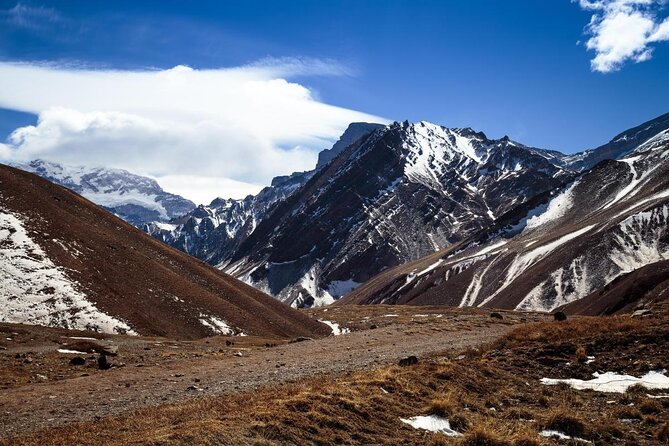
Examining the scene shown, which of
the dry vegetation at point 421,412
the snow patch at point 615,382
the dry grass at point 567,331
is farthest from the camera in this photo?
the dry grass at point 567,331

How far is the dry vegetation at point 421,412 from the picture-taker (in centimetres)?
1304

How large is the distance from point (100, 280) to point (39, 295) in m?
7.62

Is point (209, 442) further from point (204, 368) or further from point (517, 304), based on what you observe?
point (517, 304)

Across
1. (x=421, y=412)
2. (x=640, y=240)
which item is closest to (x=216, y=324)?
(x=421, y=412)

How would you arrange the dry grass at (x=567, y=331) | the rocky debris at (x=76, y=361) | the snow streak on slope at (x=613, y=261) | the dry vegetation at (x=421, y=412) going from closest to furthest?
the dry vegetation at (x=421, y=412), the dry grass at (x=567, y=331), the rocky debris at (x=76, y=361), the snow streak on slope at (x=613, y=261)

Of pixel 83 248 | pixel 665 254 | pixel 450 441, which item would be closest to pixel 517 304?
pixel 665 254

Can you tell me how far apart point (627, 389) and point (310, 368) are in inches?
584

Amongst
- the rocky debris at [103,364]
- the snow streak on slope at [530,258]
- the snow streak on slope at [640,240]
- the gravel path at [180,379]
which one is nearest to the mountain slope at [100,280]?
the rocky debris at [103,364]

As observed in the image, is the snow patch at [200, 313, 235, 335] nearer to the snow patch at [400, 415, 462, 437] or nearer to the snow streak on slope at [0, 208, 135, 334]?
the snow streak on slope at [0, 208, 135, 334]

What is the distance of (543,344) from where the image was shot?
2673 cm

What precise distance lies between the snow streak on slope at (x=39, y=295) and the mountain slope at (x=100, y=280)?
0.30 ft

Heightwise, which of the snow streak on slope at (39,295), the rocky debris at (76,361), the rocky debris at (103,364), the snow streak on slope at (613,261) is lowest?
the snow streak on slope at (613,261)

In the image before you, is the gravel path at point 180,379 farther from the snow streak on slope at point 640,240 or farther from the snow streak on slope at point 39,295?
the snow streak on slope at point 640,240

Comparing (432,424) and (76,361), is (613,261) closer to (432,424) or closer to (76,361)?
(76,361)
